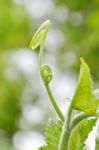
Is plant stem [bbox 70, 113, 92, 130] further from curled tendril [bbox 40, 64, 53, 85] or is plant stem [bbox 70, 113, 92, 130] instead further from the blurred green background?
the blurred green background

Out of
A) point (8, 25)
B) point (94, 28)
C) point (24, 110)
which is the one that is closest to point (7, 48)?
point (8, 25)

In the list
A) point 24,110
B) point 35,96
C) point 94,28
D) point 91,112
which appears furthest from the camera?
point 35,96

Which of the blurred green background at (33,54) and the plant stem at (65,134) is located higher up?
the blurred green background at (33,54)

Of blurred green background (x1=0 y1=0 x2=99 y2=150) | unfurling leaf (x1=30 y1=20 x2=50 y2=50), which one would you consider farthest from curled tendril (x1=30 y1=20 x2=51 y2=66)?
blurred green background (x1=0 y1=0 x2=99 y2=150)

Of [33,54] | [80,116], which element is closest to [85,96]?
[80,116]

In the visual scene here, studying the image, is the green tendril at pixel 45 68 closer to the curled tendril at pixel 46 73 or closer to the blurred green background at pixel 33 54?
the curled tendril at pixel 46 73

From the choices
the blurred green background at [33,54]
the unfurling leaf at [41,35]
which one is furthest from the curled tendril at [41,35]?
the blurred green background at [33,54]

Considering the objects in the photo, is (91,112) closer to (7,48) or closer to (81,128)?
(81,128)
